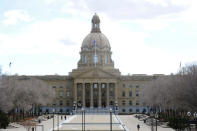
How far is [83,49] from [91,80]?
2292 centimetres

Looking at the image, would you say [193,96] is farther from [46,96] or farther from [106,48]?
[106,48]

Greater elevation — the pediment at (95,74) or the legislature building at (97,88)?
the pediment at (95,74)

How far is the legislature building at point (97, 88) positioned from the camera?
156m

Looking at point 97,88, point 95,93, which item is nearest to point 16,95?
point 97,88

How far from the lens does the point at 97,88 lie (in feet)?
522

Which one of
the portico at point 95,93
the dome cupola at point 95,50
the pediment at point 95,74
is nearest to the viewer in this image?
the portico at point 95,93

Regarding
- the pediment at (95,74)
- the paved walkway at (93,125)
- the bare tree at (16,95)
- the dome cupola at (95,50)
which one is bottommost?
the paved walkway at (93,125)

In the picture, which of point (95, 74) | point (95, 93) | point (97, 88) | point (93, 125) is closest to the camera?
point (93, 125)

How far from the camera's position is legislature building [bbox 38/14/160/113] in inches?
6147

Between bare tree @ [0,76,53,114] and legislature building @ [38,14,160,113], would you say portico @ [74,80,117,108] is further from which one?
bare tree @ [0,76,53,114]

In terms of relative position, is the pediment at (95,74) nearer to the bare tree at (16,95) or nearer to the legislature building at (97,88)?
the legislature building at (97,88)

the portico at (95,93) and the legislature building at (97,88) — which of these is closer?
the portico at (95,93)

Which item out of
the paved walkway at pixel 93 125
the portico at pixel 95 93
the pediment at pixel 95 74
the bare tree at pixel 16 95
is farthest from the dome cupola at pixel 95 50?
the paved walkway at pixel 93 125

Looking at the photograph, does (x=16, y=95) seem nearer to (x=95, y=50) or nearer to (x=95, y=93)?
(x=95, y=93)
